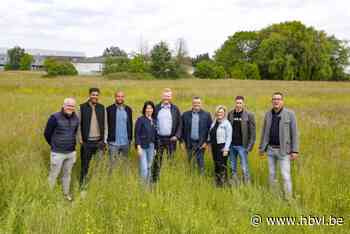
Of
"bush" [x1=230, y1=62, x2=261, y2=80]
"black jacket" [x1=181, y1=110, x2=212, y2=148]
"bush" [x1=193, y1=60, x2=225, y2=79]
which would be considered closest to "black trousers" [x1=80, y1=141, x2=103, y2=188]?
"black jacket" [x1=181, y1=110, x2=212, y2=148]

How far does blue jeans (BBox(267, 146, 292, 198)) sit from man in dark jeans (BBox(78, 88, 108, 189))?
9.95 feet

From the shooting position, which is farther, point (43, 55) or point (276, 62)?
point (43, 55)

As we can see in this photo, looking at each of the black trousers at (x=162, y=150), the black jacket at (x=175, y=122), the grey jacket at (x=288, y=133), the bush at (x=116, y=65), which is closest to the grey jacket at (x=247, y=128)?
the grey jacket at (x=288, y=133)

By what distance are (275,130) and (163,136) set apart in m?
2.08

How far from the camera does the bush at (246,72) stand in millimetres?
59625

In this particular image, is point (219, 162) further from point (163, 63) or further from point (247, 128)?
point (163, 63)

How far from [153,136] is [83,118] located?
1301 mm

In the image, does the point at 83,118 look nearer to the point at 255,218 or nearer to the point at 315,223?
the point at 255,218

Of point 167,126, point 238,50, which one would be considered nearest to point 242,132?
point 167,126

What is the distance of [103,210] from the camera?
4.48 metres

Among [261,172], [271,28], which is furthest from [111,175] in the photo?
[271,28]

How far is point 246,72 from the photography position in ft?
199

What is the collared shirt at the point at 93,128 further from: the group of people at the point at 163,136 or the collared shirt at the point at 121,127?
the collared shirt at the point at 121,127

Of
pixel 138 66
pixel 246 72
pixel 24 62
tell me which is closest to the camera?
pixel 138 66
